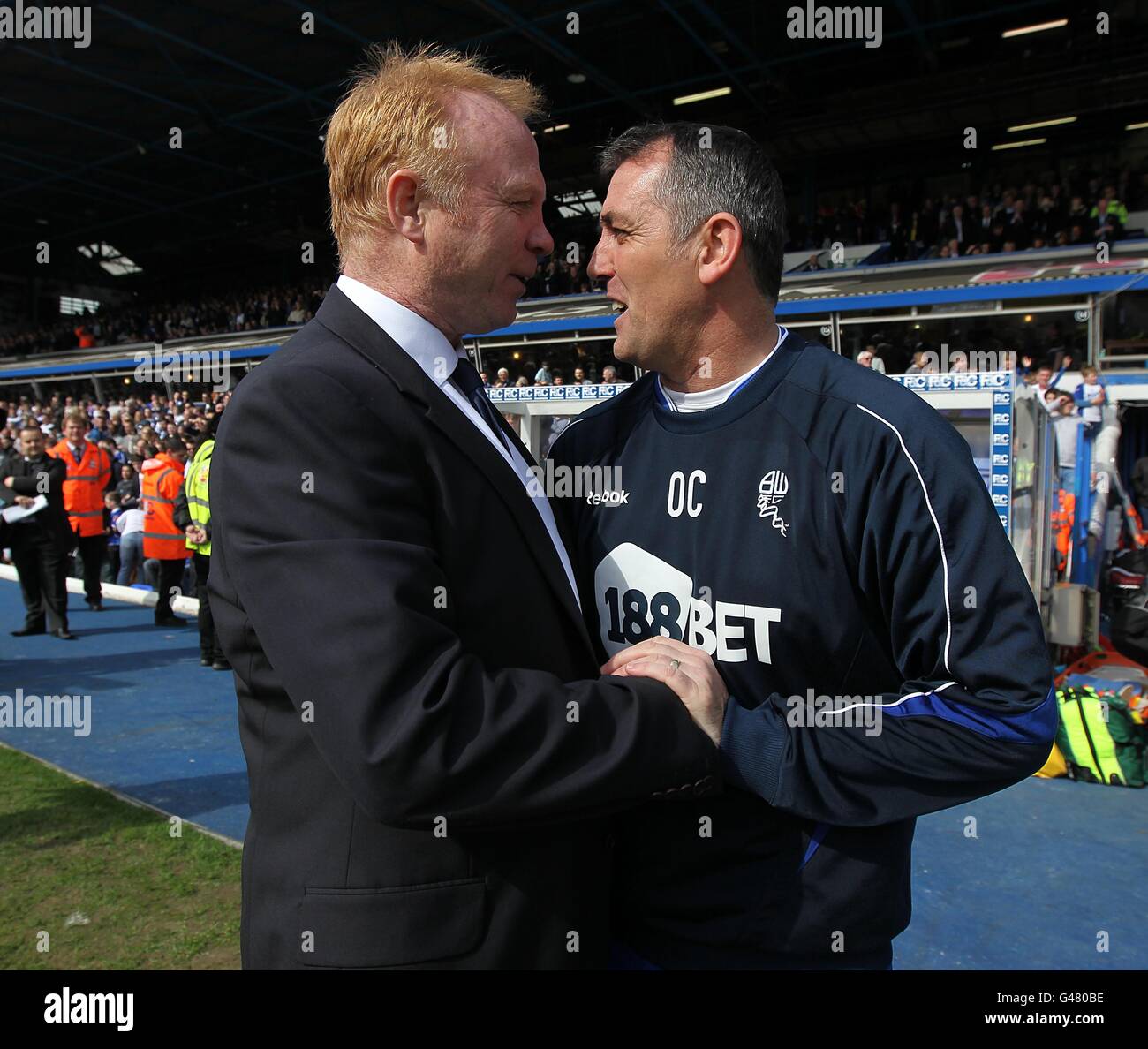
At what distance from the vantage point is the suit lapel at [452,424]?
1.29 m

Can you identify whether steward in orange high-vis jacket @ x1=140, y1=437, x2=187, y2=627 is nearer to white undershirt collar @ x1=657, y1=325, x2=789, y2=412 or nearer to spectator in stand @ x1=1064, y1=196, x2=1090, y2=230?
white undershirt collar @ x1=657, y1=325, x2=789, y2=412

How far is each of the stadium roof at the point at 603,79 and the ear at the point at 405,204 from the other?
633 inches

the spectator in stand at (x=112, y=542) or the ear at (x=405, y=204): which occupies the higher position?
the ear at (x=405, y=204)

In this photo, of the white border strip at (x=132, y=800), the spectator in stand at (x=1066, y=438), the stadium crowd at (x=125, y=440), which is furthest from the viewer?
the stadium crowd at (x=125, y=440)

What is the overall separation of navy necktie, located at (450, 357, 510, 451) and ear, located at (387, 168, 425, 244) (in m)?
0.21

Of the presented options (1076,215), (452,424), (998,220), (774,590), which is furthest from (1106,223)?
(452,424)

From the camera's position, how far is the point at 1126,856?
431cm

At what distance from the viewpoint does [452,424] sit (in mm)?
1300
